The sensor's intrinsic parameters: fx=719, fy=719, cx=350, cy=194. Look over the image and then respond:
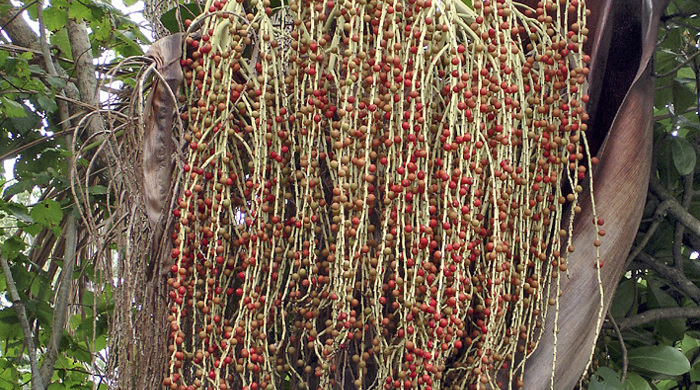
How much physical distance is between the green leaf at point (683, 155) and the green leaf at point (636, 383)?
17.7 inches

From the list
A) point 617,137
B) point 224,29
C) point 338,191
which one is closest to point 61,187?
point 224,29

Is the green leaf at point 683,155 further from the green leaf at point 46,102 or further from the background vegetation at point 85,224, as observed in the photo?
the green leaf at point 46,102

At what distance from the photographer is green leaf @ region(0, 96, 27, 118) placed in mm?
1922

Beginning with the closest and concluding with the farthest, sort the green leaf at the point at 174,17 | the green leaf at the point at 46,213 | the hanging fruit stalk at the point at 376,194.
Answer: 1. the hanging fruit stalk at the point at 376,194
2. the green leaf at the point at 174,17
3. the green leaf at the point at 46,213

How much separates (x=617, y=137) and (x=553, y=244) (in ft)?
0.83

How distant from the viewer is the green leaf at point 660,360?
1481mm

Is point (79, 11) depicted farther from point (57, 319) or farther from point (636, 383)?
point (636, 383)

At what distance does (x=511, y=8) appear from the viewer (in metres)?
1.27

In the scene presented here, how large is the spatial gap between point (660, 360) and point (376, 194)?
0.75 meters

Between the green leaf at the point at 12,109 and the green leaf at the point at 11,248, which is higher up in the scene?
the green leaf at the point at 12,109

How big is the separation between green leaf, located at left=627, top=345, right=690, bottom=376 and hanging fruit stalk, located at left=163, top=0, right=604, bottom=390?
374 mm

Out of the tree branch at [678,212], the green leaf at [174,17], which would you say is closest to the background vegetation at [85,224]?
the tree branch at [678,212]

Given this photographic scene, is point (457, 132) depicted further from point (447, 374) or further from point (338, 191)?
point (447, 374)

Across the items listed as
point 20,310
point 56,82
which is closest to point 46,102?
point 56,82
